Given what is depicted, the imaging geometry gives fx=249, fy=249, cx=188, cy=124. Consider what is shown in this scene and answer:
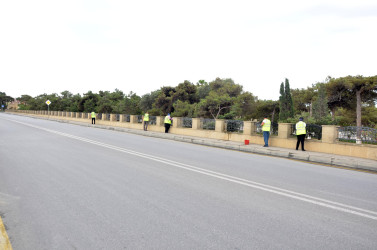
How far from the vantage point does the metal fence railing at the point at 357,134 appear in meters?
9.91

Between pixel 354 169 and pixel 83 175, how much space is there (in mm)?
8308

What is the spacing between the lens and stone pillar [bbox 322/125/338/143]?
10.8 metres

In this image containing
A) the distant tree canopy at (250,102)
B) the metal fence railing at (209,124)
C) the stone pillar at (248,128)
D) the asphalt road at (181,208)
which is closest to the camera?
the asphalt road at (181,208)

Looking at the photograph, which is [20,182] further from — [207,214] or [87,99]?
[87,99]

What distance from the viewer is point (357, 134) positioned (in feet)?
34.0

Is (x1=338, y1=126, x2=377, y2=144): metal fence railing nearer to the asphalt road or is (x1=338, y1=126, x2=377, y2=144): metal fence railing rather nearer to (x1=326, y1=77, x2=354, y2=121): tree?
the asphalt road

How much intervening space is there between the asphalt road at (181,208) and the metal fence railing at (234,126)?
8335 millimetres

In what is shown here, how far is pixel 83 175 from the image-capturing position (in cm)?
559

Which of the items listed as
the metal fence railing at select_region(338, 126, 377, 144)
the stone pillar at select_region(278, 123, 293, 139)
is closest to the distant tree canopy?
the stone pillar at select_region(278, 123, 293, 139)

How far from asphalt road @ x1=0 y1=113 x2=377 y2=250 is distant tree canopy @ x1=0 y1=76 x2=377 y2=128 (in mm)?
22512

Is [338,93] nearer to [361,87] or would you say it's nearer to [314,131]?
[361,87]

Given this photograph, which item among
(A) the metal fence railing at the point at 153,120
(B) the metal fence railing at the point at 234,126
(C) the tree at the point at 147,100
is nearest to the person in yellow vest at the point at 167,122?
(A) the metal fence railing at the point at 153,120

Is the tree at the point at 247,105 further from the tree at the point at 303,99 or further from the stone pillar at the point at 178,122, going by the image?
the stone pillar at the point at 178,122

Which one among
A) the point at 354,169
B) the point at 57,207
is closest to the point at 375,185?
the point at 354,169
